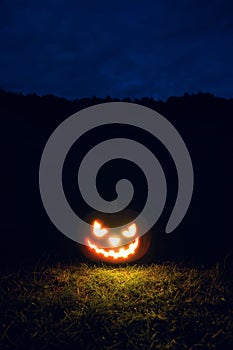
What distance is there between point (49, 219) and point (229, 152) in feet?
13.8

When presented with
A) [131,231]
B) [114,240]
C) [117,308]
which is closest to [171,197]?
[131,231]

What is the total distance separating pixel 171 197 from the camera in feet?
20.4

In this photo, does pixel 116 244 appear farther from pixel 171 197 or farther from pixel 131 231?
pixel 171 197

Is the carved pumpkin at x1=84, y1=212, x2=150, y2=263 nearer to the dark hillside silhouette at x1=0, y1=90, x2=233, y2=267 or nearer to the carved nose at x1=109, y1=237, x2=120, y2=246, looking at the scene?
the carved nose at x1=109, y1=237, x2=120, y2=246

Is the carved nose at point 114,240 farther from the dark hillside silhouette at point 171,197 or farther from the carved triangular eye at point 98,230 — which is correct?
the dark hillside silhouette at point 171,197

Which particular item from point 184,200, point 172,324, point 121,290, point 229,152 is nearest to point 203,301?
point 172,324

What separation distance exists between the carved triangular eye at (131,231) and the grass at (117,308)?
449 millimetres

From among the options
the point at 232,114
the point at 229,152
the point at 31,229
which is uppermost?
the point at 232,114

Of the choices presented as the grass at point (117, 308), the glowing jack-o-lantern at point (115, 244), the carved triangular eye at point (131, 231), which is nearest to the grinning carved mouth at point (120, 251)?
the glowing jack-o-lantern at point (115, 244)

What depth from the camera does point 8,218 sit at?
17.9 ft

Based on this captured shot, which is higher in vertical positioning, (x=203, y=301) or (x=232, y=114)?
(x=232, y=114)

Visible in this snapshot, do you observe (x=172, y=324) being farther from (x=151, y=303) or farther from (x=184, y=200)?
(x=184, y=200)

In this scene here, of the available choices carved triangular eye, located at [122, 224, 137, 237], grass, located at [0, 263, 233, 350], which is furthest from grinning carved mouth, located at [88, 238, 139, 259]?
grass, located at [0, 263, 233, 350]

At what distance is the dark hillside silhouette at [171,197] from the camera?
4.94m
